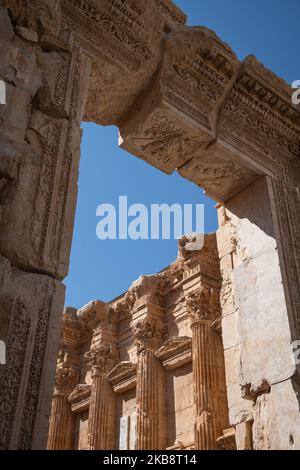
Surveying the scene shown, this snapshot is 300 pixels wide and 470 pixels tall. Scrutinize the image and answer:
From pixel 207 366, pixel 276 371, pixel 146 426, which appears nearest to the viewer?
pixel 276 371

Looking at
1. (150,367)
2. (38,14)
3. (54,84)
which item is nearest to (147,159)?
(54,84)

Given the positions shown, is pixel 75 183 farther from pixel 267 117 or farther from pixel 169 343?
pixel 169 343

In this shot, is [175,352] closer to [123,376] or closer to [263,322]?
[123,376]

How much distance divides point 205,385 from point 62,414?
21.0 feet

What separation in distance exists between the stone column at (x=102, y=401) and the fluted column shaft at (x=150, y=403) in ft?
5.78

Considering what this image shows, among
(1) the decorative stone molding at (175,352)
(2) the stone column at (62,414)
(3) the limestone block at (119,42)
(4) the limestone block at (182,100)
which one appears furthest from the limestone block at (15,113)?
(2) the stone column at (62,414)

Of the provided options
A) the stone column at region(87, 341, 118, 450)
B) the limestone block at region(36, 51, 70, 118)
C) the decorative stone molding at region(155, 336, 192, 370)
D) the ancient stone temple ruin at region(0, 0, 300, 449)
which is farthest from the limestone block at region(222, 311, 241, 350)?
the stone column at region(87, 341, 118, 450)

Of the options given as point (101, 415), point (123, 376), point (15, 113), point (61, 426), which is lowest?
point (15, 113)

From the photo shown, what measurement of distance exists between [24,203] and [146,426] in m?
9.78

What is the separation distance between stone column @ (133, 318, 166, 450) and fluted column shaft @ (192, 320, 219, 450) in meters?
1.61

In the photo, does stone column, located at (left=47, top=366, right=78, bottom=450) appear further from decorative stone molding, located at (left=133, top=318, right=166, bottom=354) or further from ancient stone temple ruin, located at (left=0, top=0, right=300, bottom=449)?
ancient stone temple ruin, located at (left=0, top=0, right=300, bottom=449)

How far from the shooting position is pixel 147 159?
613 cm

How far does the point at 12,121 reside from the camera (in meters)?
3.68

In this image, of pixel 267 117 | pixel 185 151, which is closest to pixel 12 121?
pixel 185 151
